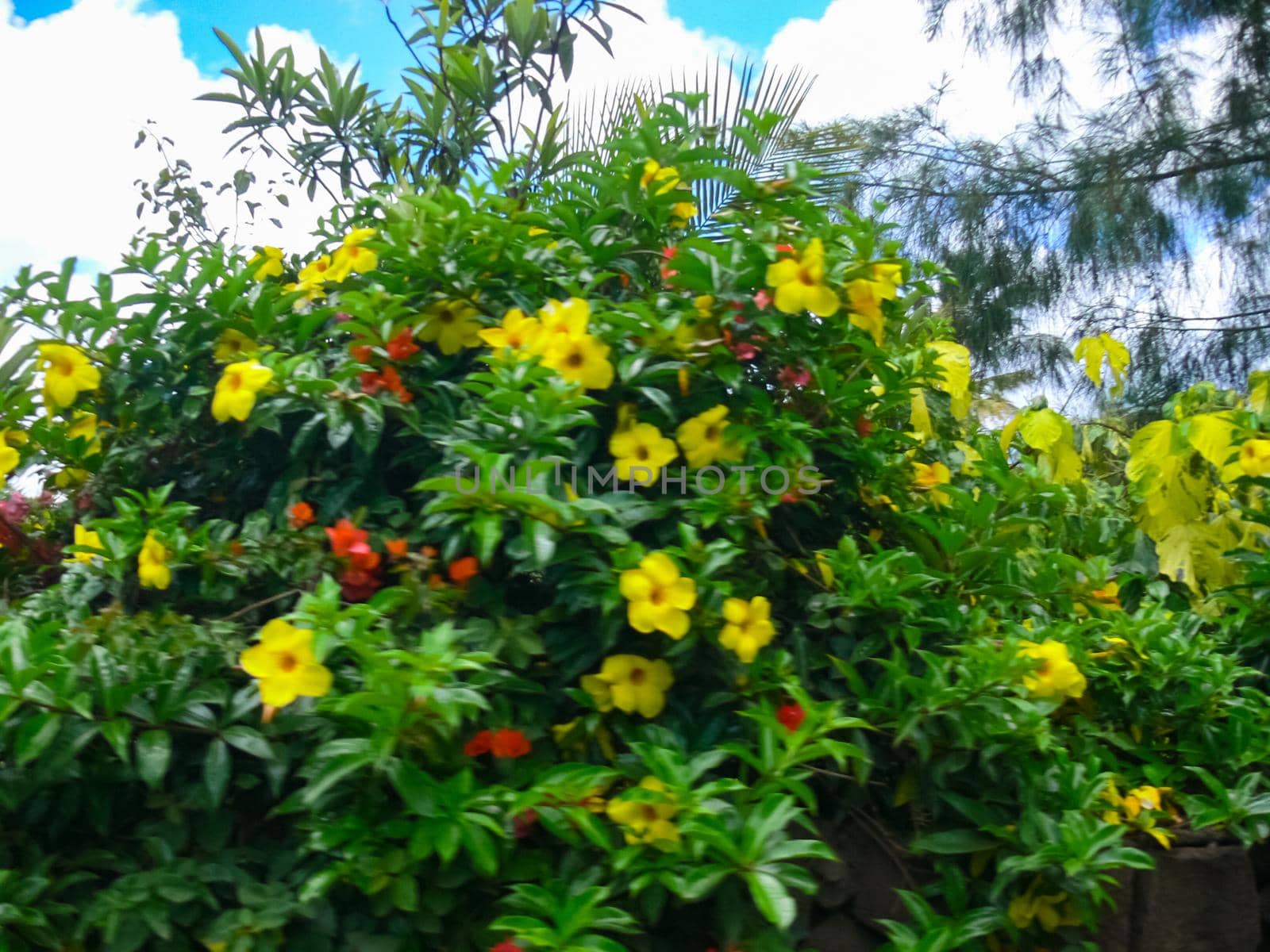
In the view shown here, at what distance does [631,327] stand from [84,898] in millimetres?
1009

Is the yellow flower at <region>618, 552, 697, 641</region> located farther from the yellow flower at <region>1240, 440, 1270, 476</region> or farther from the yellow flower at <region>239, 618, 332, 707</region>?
the yellow flower at <region>1240, 440, 1270, 476</region>

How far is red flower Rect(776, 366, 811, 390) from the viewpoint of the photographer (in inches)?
64.7

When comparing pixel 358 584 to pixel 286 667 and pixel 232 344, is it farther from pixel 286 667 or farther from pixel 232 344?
pixel 232 344

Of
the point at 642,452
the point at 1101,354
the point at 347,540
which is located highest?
the point at 1101,354

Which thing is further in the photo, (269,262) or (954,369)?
(954,369)

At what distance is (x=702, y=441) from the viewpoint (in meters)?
1.55

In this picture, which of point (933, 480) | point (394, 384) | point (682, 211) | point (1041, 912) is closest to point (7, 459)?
point (394, 384)

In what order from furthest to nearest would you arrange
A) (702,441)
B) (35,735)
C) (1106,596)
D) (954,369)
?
(954,369) < (1106,596) < (702,441) < (35,735)

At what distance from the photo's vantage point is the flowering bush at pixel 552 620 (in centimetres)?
128

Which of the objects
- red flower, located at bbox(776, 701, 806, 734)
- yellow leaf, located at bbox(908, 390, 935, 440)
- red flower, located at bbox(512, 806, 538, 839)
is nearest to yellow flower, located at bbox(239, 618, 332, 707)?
red flower, located at bbox(512, 806, 538, 839)

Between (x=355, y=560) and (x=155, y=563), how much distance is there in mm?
275

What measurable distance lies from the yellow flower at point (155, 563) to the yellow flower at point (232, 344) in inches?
13.8

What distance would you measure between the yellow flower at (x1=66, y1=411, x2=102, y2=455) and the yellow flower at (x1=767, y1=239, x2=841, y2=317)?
117 centimetres

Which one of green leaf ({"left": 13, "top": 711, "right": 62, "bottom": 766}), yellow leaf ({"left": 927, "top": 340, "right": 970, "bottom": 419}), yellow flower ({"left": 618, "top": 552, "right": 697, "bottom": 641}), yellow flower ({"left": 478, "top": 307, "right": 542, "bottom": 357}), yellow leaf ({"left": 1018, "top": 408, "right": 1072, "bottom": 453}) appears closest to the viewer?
green leaf ({"left": 13, "top": 711, "right": 62, "bottom": 766})
